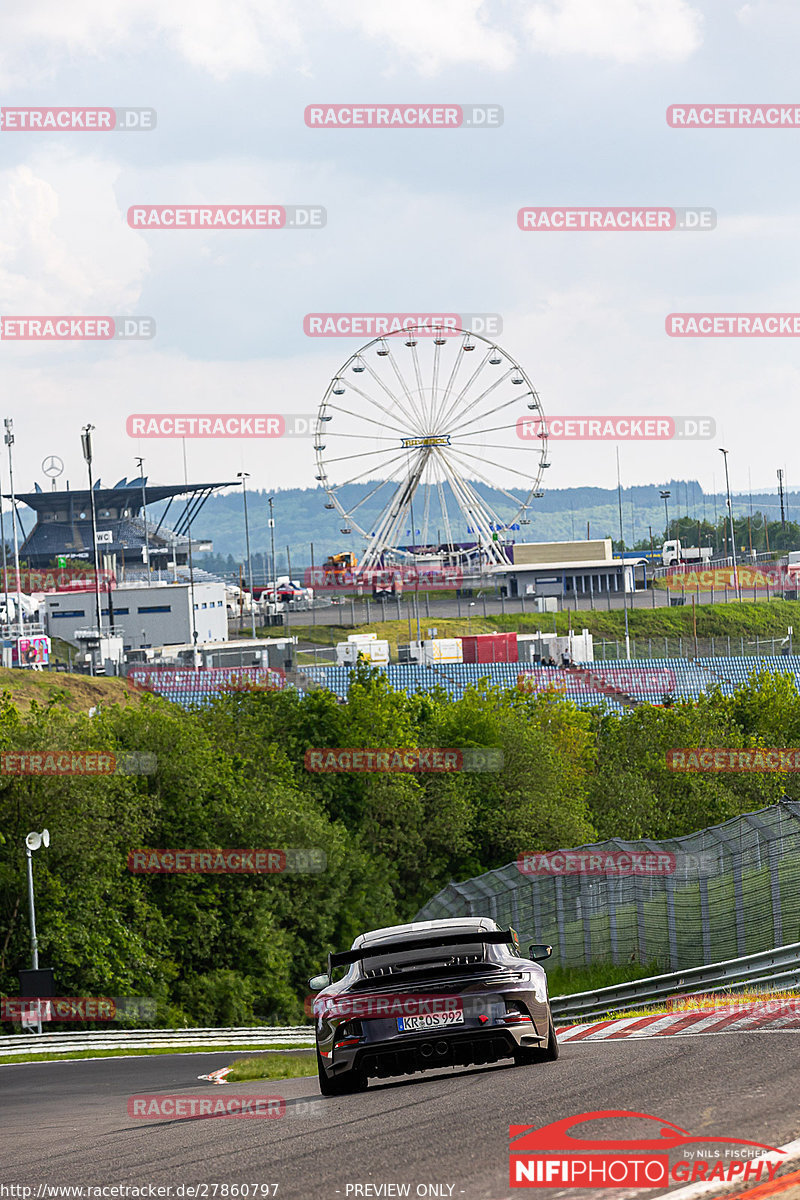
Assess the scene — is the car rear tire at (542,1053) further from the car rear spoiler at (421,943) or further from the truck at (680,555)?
the truck at (680,555)

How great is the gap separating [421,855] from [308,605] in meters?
72.0

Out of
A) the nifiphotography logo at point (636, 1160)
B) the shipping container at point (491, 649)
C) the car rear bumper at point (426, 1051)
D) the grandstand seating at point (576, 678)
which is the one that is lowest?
the grandstand seating at point (576, 678)

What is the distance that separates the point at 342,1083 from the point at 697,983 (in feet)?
25.0

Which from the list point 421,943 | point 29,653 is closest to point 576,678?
point 29,653

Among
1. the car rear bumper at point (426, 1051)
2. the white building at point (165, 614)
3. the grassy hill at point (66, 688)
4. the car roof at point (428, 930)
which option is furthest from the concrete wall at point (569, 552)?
the car rear bumper at point (426, 1051)

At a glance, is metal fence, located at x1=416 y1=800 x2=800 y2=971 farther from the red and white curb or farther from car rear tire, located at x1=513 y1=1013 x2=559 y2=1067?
car rear tire, located at x1=513 y1=1013 x2=559 y2=1067

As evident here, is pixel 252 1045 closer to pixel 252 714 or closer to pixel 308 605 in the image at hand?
pixel 252 714

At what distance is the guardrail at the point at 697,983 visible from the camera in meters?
14.6

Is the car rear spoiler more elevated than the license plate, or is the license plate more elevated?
the car rear spoiler

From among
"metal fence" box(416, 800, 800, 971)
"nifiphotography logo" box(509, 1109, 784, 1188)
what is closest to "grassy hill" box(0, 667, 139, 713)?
"metal fence" box(416, 800, 800, 971)

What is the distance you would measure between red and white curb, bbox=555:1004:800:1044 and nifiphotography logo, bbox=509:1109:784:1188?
4207 millimetres

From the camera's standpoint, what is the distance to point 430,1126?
810 centimetres

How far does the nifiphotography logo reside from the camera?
6.15 meters

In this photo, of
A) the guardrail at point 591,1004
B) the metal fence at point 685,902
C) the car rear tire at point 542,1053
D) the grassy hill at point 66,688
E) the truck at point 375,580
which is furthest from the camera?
the truck at point 375,580
